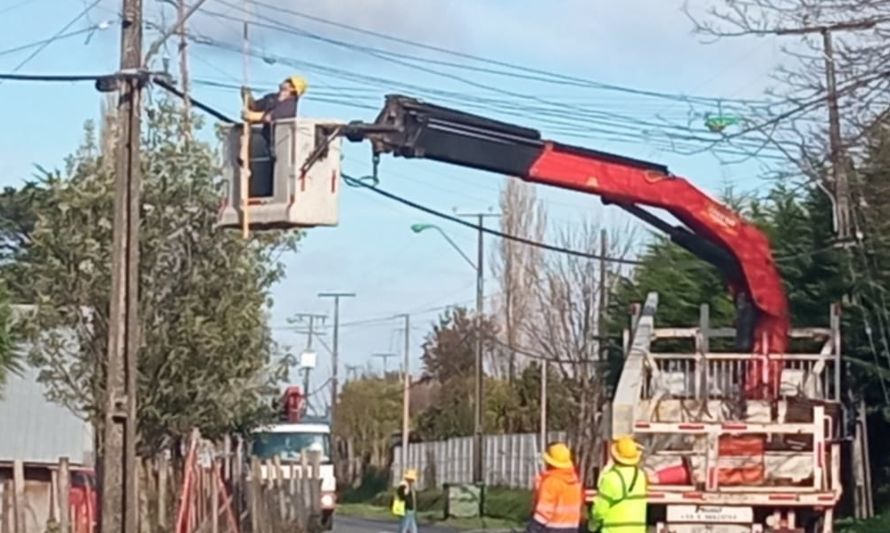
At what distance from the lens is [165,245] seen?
2605 centimetres

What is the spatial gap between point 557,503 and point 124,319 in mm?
6702

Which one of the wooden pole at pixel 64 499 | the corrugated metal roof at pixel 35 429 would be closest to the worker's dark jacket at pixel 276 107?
the wooden pole at pixel 64 499

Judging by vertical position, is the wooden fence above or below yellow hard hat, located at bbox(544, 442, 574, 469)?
below

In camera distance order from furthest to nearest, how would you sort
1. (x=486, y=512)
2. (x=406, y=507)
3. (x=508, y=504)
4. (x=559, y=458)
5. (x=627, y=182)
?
(x=486, y=512)
(x=508, y=504)
(x=406, y=507)
(x=627, y=182)
(x=559, y=458)

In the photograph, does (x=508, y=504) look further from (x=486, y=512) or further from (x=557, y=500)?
(x=557, y=500)

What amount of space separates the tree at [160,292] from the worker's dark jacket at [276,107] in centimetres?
752

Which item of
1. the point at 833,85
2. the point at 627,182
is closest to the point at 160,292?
the point at 627,182

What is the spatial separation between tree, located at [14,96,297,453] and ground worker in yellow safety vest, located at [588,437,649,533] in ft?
35.5

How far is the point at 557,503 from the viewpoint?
54.4 ft

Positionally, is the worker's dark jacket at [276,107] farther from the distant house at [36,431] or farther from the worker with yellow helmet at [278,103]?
the distant house at [36,431]

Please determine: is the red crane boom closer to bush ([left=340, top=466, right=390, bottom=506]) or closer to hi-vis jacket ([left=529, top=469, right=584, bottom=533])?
hi-vis jacket ([left=529, top=469, right=584, bottom=533])

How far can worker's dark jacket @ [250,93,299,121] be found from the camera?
60.0ft

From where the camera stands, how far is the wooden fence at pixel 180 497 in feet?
78.8

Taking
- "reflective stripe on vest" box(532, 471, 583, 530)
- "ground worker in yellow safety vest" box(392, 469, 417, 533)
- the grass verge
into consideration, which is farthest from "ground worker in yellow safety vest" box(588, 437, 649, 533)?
the grass verge
